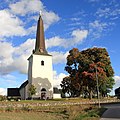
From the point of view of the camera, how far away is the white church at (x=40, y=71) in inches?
2985

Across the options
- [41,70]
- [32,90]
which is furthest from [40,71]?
[32,90]

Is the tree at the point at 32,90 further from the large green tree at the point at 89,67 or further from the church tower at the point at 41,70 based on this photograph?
the large green tree at the point at 89,67

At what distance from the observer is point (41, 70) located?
77500mm

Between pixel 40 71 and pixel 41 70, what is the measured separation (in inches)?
17.0

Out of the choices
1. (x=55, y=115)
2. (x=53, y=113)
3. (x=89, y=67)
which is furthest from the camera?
(x=89, y=67)

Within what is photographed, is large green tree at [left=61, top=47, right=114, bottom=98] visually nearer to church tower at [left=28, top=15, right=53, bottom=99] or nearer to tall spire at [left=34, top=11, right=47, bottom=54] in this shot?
church tower at [left=28, top=15, right=53, bottom=99]

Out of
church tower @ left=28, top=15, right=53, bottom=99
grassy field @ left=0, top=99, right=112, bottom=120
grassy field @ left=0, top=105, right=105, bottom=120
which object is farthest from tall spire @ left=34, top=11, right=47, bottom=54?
grassy field @ left=0, top=105, right=105, bottom=120

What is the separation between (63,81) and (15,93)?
19687 mm

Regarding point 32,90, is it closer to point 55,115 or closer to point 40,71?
point 40,71

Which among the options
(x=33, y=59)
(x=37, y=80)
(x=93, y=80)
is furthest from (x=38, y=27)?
(x=93, y=80)

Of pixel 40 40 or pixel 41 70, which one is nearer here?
pixel 41 70

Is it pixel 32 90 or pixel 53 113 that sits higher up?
pixel 32 90

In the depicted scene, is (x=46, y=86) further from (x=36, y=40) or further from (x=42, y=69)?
(x=36, y=40)

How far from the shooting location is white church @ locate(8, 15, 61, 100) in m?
75.8
